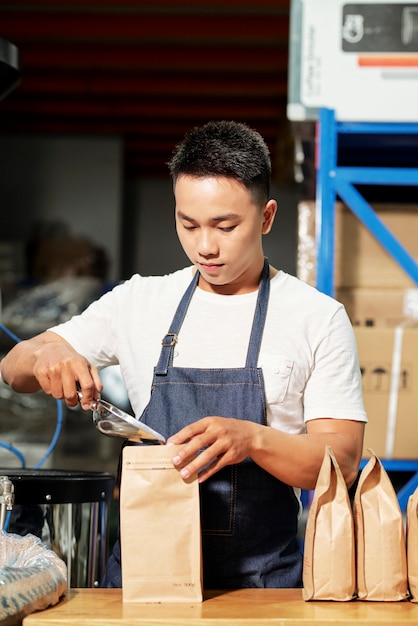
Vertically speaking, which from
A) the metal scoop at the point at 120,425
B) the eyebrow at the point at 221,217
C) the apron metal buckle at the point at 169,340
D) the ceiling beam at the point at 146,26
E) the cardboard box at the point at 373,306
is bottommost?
the cardboard box at the point at 373,306

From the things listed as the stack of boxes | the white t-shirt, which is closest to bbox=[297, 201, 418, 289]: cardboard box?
the stack of boxes

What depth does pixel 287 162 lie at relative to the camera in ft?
27.2

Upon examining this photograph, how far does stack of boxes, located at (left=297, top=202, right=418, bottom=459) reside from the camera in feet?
11.0

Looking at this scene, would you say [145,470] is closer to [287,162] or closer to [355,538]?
[355,538]

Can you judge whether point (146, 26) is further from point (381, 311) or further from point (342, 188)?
point (381, 311)

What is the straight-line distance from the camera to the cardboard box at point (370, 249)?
3539 mm

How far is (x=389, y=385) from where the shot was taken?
336cm

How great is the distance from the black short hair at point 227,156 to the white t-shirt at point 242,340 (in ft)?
0.79

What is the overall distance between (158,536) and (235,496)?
10.2 inches

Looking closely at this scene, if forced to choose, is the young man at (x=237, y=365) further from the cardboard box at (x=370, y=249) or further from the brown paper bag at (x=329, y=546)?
the cardboard box at (x=370, y=249)

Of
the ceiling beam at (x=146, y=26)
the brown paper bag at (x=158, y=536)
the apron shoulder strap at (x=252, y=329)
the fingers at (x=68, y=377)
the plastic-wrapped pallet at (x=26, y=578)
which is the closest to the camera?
the plastic-wrapped pallet at (x=26, y=578)

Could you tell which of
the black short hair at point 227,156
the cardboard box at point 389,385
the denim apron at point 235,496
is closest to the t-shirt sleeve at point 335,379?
the denim apron at point 235,496

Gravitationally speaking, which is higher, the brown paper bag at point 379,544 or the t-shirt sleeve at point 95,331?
the t-shirt sleeve at point 95,331

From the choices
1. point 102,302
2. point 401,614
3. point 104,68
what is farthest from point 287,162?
point 401,614
